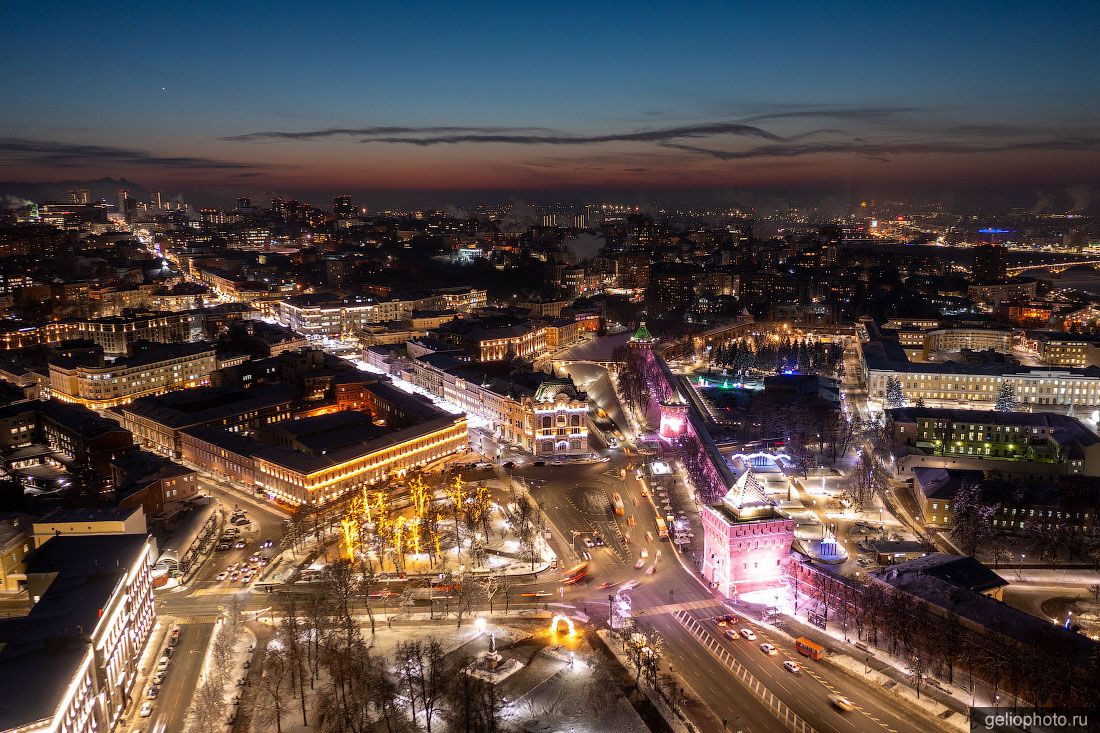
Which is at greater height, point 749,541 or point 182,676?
point 749,541

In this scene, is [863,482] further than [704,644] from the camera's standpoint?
Yes

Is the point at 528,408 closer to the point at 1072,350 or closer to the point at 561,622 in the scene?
the point at 561,622

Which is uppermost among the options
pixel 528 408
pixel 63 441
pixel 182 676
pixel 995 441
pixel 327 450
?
pixel 528 408

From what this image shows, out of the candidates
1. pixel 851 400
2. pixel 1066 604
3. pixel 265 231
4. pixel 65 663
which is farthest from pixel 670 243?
pixel 65 663

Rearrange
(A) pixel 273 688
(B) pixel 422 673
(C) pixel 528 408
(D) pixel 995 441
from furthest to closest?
(C) pixel 528 408
(D) pixel 995 441
(A) pixel 273 688
(B) pixel 422 673

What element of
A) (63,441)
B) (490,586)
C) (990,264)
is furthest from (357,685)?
(990,264)

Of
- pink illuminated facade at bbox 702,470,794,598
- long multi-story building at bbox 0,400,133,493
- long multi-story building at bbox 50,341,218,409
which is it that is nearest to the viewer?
pink illuminated facade at bbox 702,470,794,598

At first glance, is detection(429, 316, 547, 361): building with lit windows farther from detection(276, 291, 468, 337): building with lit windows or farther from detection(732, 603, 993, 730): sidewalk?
detection(732, 603, 993, 730): sidewalk

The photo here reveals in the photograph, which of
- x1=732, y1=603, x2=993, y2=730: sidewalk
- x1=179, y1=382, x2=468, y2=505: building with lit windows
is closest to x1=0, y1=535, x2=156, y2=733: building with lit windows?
x1=179, y1=382, x2=468, y2=505: building with lit windows
